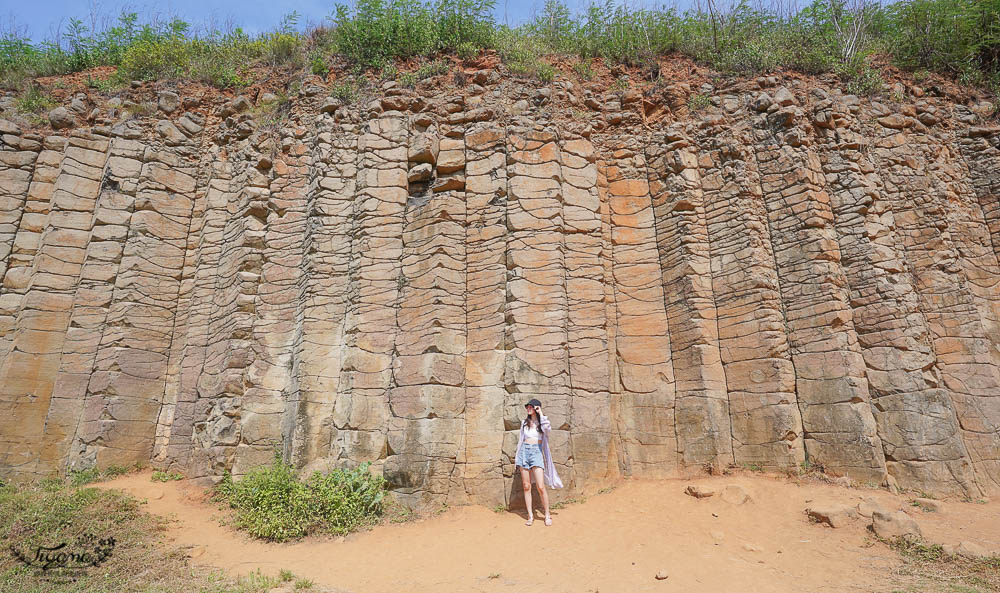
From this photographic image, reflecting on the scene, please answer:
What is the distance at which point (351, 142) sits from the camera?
31.2 feet

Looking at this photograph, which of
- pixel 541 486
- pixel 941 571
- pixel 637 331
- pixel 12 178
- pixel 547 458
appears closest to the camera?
pixel 941 571

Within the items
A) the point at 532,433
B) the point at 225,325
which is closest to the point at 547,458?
the point at 532,433

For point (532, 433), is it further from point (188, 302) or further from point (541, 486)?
point (188, 302)

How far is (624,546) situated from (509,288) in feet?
11.5

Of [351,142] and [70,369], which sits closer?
[70,369]

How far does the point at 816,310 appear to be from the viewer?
25.9 feet

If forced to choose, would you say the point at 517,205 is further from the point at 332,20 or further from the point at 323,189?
the point at 332,20

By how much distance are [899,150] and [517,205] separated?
6.37m

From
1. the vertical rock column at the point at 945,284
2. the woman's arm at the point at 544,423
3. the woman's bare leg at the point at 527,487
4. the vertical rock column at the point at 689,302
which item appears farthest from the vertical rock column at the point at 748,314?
the woman's bare leg at the point at 527,487

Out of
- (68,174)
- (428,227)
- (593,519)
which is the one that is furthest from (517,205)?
(68,174)

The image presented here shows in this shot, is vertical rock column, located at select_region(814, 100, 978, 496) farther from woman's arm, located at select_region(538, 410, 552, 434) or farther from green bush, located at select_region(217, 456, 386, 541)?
green bush, located at select_region(217, 456, 386, 541)

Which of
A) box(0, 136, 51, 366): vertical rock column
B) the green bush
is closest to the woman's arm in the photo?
the green bush

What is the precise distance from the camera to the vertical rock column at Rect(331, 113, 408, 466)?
24.8 ft

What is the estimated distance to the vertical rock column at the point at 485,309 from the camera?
7207mm
